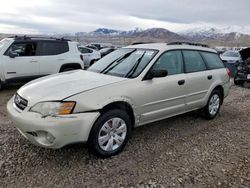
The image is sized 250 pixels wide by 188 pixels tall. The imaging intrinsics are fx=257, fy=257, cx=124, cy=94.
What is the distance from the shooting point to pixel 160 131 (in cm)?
491

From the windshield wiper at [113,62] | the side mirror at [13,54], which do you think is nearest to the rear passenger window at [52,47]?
the side mirror at [13,54]

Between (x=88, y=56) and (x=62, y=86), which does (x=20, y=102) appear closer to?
(x=62, y=86)

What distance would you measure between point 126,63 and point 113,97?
1028mm

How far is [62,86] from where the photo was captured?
3613mm

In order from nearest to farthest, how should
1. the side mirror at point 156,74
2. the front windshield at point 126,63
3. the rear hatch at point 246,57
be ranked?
the side mirror at point 156,74, the front windshield at point 126,63, the rear hatch at point 246,57

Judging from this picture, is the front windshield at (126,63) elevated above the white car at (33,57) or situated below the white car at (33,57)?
above

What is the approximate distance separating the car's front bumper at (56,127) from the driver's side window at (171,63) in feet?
5.18

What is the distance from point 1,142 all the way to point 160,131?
278 cm

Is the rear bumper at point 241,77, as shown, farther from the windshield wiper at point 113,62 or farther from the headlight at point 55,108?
the headlight at point 55,108

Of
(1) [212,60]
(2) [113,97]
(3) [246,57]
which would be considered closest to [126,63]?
(2) [113,97]

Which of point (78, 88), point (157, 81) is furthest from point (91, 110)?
point (157, 81)

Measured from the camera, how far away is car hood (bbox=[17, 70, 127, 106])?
3377mm

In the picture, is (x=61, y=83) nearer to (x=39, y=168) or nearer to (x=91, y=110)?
(x=91, y=110)

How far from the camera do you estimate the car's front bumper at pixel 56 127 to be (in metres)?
3.19
